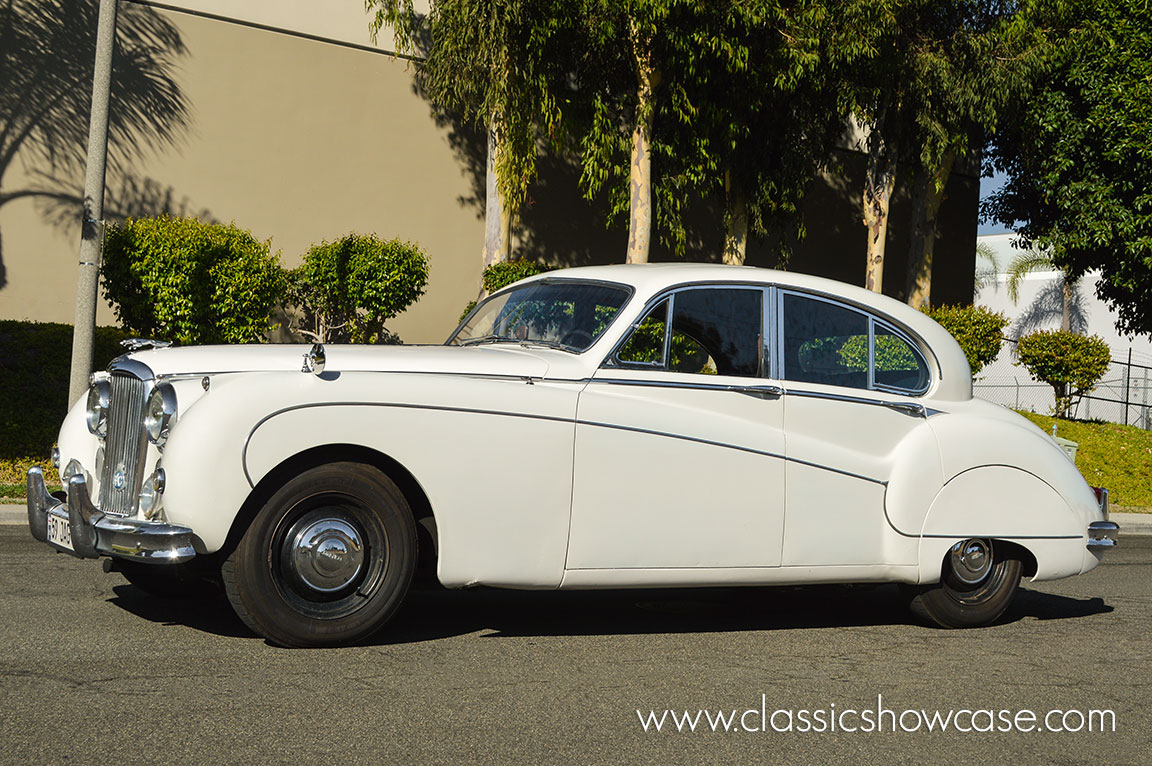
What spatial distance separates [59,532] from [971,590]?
15.8 feet

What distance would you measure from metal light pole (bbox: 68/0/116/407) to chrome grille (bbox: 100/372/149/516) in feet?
21.9

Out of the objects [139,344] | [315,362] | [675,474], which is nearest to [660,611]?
[675,474]

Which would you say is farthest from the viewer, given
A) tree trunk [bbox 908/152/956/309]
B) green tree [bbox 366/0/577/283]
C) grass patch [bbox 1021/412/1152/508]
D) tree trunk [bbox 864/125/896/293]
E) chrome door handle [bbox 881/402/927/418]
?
tree trunk [bbox 908/152/956/309]

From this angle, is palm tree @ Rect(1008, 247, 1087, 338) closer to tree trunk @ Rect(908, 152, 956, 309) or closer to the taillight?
tree trunk @ Rect(908, 152, 956, 309)

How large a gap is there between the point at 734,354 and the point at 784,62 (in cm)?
1343

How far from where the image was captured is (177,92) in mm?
19453

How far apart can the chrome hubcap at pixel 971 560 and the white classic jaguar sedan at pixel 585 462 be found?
13mm

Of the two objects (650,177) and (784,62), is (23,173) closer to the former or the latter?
(650,177)

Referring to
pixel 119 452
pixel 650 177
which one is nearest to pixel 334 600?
pixel 119 452

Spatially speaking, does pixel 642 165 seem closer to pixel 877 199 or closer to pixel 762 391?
pixel 877 199

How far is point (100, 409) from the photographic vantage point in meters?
5.73

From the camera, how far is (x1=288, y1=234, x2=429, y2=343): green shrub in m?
17.9

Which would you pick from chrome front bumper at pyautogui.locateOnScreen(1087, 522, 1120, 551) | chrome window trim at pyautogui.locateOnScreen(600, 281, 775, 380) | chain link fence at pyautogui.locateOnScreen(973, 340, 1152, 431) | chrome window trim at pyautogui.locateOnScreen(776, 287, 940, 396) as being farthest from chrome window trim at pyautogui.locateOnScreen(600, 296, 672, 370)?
chain link fence at pyautogui.locateOnScreen(973, 340, 1152, 431)

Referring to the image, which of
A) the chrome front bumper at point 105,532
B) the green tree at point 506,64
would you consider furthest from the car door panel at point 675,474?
the green tree at point 506,64
